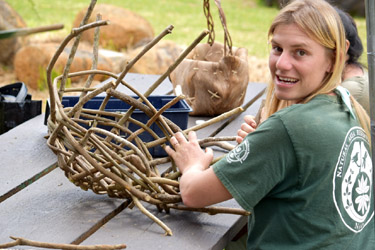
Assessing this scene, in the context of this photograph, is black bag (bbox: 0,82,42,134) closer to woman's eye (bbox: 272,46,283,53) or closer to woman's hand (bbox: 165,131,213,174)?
woman's hand (bbox: 165,131,213,174)

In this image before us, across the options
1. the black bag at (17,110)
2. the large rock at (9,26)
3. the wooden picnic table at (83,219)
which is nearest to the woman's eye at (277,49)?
the wooden picnic table at (83,219)

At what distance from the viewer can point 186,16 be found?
925cm

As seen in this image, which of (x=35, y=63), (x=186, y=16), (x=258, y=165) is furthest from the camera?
(x=186, y=16)

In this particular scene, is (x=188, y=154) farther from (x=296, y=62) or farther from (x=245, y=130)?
(x=296, y=62)

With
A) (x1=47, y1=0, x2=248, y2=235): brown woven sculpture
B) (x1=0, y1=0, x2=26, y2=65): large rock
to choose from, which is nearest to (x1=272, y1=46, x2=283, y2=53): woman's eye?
(x1=47, y1=0, x2=248, y2=235): brown woven sculpture

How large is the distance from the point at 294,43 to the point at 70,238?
66 centimetres

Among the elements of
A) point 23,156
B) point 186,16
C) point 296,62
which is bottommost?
point 186,16

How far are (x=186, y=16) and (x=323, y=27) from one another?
795cm

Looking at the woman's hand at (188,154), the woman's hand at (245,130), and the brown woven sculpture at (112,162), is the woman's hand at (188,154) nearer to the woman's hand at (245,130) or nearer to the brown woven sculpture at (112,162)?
the brown woven sculpture at (112,162)

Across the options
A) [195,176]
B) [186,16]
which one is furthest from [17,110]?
[186,16]

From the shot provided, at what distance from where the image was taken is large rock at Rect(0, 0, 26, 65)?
575cm

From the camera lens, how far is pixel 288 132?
4.37 ft

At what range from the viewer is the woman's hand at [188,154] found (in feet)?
4.91

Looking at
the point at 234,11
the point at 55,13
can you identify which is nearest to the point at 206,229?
the point at 55,13
